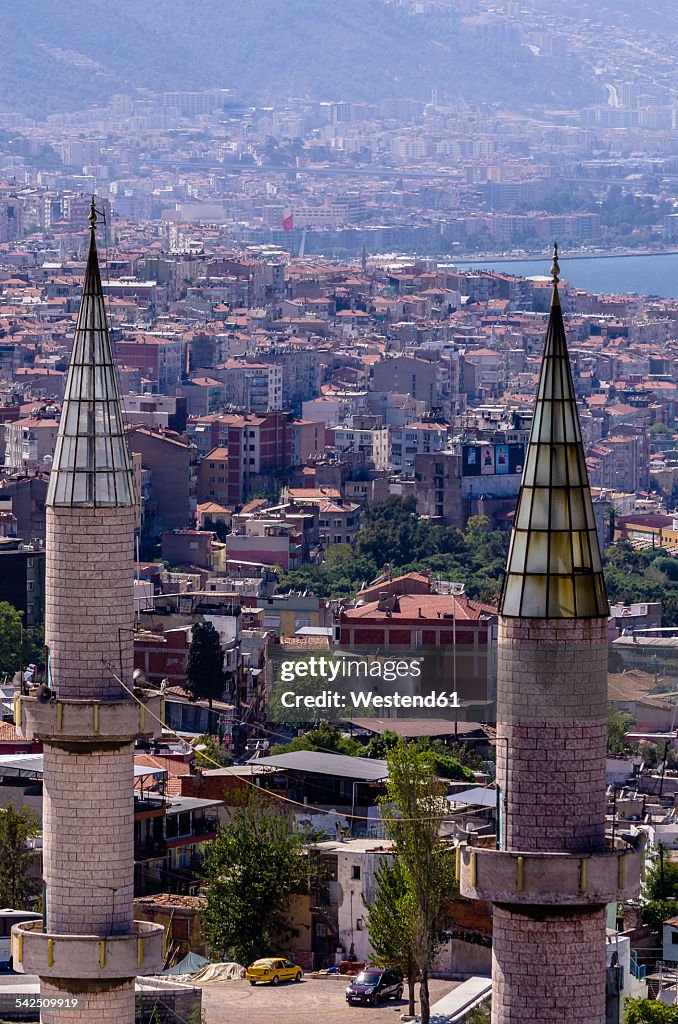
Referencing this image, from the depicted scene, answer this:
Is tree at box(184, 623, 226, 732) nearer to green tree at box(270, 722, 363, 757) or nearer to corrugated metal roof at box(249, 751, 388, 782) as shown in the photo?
green tree at box(270, 722, 363, 757)

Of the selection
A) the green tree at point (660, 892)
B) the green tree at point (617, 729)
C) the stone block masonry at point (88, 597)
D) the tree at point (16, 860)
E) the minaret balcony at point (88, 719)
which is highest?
the stone block masonry at point (88, 597)

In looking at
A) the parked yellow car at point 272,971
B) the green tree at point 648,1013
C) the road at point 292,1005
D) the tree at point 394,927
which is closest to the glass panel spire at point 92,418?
the green tree at point 648,1013

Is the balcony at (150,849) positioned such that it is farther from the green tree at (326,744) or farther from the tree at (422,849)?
the green tree at (326,744)

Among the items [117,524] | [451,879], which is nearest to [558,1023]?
[117,524]

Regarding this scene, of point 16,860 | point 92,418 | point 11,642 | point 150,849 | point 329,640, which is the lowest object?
point 329,640

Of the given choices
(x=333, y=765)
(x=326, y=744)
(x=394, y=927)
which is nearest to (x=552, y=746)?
(x=394, y=927)

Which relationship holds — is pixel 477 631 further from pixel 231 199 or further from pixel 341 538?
pixel 231 199

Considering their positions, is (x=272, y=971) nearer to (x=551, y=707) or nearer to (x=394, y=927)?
→ (x=394, y=927)
